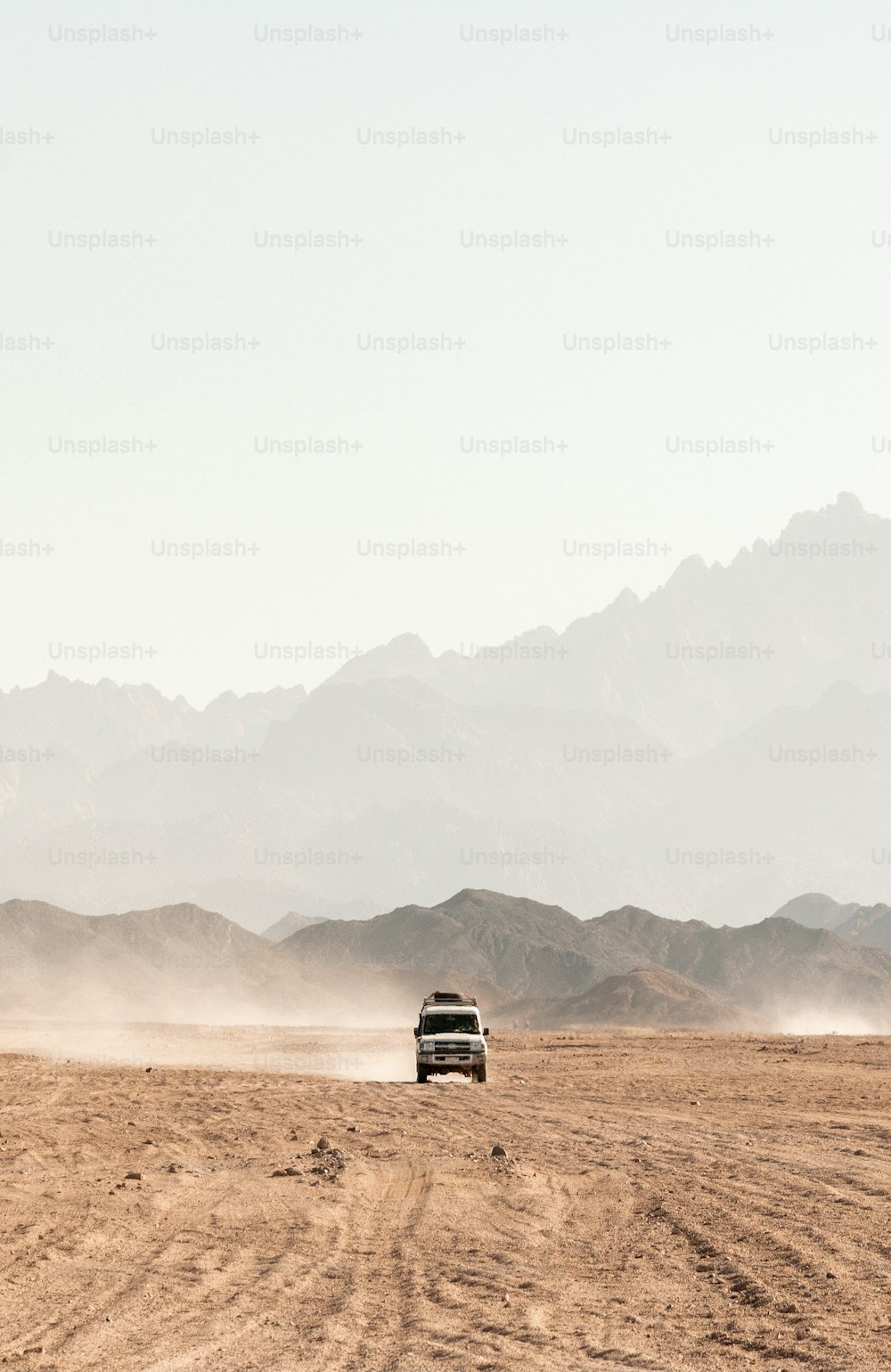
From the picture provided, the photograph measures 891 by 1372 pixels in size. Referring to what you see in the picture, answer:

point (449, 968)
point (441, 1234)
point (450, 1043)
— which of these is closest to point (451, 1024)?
point (450, 1043)

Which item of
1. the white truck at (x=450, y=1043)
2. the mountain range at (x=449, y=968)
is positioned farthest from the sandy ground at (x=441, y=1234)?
the mountain range at (x=449, y=968)

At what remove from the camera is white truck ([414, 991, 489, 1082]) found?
38.6m

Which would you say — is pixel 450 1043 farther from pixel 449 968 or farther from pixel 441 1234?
pixel 449 968

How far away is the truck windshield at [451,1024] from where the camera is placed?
3978 centimetres

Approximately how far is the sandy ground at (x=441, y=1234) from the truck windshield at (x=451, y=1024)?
5304 mm

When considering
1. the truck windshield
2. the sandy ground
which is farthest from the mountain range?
the sandy ground

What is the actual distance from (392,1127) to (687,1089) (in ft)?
44.1

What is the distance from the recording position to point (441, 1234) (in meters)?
16.1

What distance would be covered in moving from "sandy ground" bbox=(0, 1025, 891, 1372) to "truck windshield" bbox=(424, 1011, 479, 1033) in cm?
530

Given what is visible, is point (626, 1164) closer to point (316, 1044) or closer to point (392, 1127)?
point (392, 1127)

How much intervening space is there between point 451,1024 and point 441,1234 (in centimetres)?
2411

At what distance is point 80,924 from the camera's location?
142750mm

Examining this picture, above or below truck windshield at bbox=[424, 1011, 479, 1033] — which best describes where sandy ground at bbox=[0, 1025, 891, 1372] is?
below

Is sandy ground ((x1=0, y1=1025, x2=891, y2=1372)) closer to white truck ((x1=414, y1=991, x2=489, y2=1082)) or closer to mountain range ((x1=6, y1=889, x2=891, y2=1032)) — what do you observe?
white truck ((x1=414, y1=991, x2=489, y2=1082))
